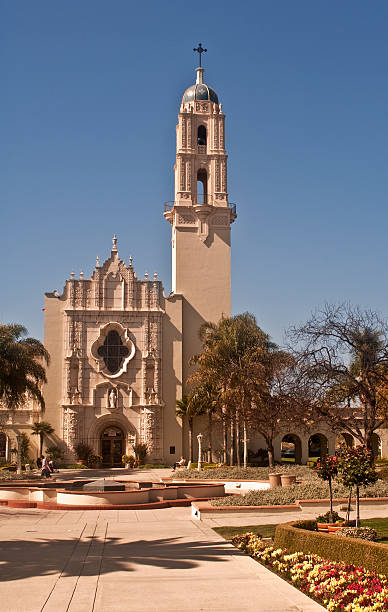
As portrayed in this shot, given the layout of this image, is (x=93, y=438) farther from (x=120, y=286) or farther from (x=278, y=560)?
(x=278, y=560)

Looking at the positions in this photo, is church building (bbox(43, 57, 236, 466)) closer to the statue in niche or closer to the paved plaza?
the statue in niche

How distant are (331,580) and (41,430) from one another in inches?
1674

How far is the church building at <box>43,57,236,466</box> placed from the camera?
5269 centimetres

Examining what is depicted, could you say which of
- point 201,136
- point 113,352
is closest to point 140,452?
point 113,352

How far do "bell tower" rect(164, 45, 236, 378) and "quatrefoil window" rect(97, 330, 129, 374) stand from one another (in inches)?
192

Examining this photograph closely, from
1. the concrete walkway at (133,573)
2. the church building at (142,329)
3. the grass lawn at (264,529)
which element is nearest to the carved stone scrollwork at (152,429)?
the church building at (142,329)

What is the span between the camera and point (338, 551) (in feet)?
40.6

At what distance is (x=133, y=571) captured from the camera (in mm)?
12438

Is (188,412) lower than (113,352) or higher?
lower

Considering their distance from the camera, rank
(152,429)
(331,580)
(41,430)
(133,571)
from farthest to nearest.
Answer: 1. (152,429)
2. (41,430)
3. (133,571)
4. (331,580)

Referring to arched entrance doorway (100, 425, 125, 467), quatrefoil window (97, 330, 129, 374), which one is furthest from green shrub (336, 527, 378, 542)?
quatrefoil window (97, 330, 129, 374)

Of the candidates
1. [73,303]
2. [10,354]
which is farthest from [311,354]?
[73,303]

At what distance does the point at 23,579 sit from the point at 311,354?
18283 millimetres

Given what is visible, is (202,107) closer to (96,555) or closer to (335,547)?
(96,555)
